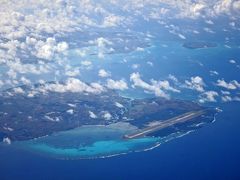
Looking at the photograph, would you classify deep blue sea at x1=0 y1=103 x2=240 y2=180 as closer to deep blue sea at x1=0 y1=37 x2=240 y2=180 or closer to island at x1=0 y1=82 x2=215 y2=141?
deep blue sea at x1=0 y1=37 x2=240 y2=180

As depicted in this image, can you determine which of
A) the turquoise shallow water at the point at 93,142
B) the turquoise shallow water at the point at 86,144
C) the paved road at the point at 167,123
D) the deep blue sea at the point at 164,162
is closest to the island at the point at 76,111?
the paved road at the point at 167,123

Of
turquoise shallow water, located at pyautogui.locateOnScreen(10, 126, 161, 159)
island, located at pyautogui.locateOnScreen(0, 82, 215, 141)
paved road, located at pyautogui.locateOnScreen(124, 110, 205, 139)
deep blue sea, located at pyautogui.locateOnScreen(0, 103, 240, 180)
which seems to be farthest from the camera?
island, located at pyautogui.locateOnScreen(0, 82, 215, 141)

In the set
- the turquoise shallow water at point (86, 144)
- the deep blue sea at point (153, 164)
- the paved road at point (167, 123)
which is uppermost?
the paved road at point (167, 123)

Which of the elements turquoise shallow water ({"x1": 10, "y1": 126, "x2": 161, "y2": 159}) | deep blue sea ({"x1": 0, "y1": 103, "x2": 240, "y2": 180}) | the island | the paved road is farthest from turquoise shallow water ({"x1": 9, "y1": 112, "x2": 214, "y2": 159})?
the island

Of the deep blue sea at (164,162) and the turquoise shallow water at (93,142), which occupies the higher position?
the turquoise shallow water at (93,142)

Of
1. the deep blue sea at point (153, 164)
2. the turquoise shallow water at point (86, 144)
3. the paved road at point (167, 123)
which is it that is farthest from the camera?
the paved road at point (167, 123)

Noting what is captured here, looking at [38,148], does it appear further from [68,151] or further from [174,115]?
[174,115]

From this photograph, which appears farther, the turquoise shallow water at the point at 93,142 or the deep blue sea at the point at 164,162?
the turquoise shallow water at the point at 93,142

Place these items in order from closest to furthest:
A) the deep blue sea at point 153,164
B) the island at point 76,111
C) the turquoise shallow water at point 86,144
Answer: the deep blue sea at point 153,164, the turquoise shallow water at point 86,144, the island at point 76,111

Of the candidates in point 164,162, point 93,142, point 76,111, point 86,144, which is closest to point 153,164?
point 164,162

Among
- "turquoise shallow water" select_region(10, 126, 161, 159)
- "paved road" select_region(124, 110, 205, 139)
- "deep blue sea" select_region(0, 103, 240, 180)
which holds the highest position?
"paved road" select_region(124, 110, 205, 139)

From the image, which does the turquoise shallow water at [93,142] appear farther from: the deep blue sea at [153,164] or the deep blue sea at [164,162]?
the deep blue sea at [153,164]
